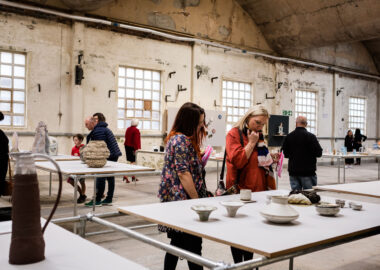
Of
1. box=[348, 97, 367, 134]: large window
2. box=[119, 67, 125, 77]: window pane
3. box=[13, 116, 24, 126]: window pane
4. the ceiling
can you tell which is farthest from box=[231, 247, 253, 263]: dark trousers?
box=[348, 97, 367, 134]: large window

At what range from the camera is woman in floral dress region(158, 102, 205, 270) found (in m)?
2.39

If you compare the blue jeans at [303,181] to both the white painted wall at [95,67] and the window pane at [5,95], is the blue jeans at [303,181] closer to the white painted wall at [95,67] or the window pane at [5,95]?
the white painted wall at [95,67]

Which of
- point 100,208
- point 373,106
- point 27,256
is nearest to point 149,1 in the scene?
point 100,208

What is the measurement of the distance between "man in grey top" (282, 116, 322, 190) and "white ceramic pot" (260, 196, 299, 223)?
11.1 ft

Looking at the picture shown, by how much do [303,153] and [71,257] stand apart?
426 centimetres

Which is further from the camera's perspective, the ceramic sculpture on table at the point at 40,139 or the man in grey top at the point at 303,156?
the ceramic sculpture on table at the point at 40,139

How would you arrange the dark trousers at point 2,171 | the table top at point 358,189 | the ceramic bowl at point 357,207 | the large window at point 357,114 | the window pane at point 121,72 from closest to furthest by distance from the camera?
1. the ceramic bowl at point 357,207
2. the table top at point 358,189
3. the dark trousers at point 2,171
4. the window pane at point 121,72
5. the large window at point 357,114

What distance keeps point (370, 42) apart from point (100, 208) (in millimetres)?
13579

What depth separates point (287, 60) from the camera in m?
12.7

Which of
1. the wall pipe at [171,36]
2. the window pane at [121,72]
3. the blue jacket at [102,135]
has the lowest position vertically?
the blue jacket at [102,135]

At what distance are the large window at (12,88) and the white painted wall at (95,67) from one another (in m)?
0.15

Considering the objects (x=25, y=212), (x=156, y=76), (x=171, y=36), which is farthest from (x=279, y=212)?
(x=171, y=36)

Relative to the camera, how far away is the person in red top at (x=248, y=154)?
8.79 feet

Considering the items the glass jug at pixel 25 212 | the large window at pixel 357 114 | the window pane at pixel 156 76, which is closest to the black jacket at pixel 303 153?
the glass jug at pixel 25 212
